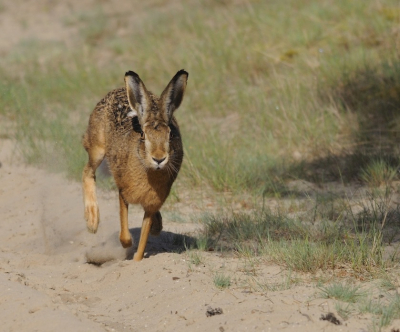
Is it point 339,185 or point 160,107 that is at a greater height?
point 160,107

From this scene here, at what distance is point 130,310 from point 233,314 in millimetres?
925

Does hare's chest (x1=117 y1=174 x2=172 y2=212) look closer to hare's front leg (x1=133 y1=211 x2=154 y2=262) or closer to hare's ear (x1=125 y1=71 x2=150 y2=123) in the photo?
hare's front leg (x1=133 y1=211 x2=154 y2=262)

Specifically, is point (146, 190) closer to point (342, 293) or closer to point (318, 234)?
point (318, 234)

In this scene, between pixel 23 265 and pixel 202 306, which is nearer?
pixel 202 306

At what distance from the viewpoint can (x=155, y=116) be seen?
597cm

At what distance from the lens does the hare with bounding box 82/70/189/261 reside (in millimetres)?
5898

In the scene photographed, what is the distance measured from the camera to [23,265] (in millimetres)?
6914

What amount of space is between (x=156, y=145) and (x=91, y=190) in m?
1.94

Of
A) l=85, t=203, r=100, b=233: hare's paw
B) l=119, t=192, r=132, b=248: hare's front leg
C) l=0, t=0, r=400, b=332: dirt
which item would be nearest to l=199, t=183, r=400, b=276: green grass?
l=0, t=0, r=400, b=332: dirt

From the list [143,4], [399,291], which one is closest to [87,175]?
[399,291]

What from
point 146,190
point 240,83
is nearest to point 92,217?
point 146,190

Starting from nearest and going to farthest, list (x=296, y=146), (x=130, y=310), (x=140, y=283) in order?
(x=130, y=310), (x=140, y=283), (x=296, y=146)

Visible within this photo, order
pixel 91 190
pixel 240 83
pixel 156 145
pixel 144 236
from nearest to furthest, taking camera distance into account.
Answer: pixel 156 145, pixel 144 236, pixel 91 190, pixel 240 83

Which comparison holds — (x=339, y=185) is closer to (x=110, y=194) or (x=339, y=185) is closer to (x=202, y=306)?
(x=110, y=194)
